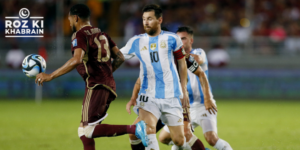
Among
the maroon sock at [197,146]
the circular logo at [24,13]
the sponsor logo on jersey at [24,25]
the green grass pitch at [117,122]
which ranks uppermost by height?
the circular logo at [24,13]

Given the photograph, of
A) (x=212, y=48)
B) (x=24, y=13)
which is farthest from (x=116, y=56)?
(x=24, y=13)

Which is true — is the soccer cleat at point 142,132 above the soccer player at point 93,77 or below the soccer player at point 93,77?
below

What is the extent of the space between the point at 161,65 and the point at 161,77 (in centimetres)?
16

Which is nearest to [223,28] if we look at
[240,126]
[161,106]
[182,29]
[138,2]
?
[138,2]

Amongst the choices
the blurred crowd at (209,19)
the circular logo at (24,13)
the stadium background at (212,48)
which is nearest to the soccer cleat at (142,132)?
the stadium background at (212,48)

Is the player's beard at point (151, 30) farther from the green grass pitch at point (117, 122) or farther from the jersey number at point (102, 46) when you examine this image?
the green grass pitch at point (117, 122)

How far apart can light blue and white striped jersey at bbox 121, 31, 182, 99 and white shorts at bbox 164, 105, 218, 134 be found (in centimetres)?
96

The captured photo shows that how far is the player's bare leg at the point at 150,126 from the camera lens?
5.48 m

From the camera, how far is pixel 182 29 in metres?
6.67

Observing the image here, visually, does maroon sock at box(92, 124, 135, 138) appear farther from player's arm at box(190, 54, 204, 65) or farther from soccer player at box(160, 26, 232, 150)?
player's arm at box(190, 54, 204, 65)

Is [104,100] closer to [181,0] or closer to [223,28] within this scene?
[223,28]

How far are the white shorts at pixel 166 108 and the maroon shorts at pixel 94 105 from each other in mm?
531

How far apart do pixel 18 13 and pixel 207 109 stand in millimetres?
14648

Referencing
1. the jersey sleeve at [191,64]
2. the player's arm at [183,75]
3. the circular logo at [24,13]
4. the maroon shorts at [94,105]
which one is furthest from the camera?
the circular logo at [24,13]
